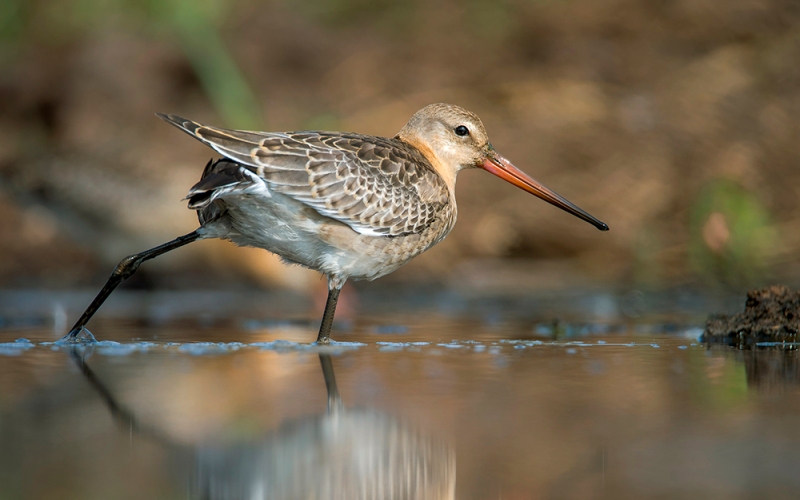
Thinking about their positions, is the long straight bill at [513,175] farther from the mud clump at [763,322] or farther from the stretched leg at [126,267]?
the stretched leg at [126,267]

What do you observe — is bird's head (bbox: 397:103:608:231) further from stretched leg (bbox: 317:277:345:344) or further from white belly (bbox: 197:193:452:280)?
stretched leg (bbox: 317:277:345:344)

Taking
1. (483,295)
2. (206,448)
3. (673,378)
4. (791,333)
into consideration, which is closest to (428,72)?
(483,295)

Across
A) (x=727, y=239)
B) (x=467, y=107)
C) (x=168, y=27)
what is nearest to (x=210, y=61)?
(x=168, y=27)

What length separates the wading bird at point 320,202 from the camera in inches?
226

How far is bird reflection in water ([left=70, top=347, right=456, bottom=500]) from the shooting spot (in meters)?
2.97

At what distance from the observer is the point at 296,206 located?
5.97 m

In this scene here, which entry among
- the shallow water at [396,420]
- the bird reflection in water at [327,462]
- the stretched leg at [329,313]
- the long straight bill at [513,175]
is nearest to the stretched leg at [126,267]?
the shallow water at [396,420]

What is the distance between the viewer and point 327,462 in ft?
10.7

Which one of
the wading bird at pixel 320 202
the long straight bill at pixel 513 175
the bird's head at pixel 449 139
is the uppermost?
the bird's head at pixel 449 139

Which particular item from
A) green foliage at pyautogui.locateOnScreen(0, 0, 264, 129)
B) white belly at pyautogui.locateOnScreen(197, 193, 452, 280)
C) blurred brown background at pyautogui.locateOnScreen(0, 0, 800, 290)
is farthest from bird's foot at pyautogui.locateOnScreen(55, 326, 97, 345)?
blurred brown background at pyautogui.locateOnScreen(0, 0, 800, 290)

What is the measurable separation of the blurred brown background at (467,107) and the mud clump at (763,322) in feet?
10.4

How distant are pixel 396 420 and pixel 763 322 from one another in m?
3.12

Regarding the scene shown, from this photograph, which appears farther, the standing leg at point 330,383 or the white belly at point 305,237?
the white belly at point 305,237

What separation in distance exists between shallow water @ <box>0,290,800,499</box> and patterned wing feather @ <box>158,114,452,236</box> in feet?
2.60
